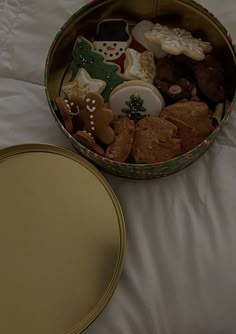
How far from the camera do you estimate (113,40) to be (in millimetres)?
940

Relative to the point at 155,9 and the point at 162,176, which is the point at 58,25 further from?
the point at 162,176

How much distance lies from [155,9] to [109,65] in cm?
11

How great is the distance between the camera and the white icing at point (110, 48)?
3.06 feet

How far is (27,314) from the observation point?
0.80 meters

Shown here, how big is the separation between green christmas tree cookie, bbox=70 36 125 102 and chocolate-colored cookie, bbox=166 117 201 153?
0.12m

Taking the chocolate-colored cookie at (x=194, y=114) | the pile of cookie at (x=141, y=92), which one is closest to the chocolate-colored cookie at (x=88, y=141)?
the pile of cookie at (x=141, y=92)

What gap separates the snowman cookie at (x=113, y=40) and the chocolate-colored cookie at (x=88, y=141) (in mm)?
145

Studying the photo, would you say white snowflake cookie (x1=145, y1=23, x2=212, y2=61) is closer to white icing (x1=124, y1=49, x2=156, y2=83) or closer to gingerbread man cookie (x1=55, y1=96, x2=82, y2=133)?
white icing (x1=124, y1=49, x2=156, y2=83)

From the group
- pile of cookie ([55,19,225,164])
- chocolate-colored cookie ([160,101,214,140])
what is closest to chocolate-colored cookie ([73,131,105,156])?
pile of cookie ([55,19,225,164])

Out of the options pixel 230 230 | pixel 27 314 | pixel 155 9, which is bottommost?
pixel 27 314

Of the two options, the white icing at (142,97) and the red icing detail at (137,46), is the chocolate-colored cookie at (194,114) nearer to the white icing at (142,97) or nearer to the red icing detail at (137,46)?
the white icing at (142,97)

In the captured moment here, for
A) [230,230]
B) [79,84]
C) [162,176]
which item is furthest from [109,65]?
[230,230]

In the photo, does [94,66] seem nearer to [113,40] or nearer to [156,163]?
[113,40]

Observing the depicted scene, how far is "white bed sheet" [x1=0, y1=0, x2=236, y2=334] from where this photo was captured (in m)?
0.81
